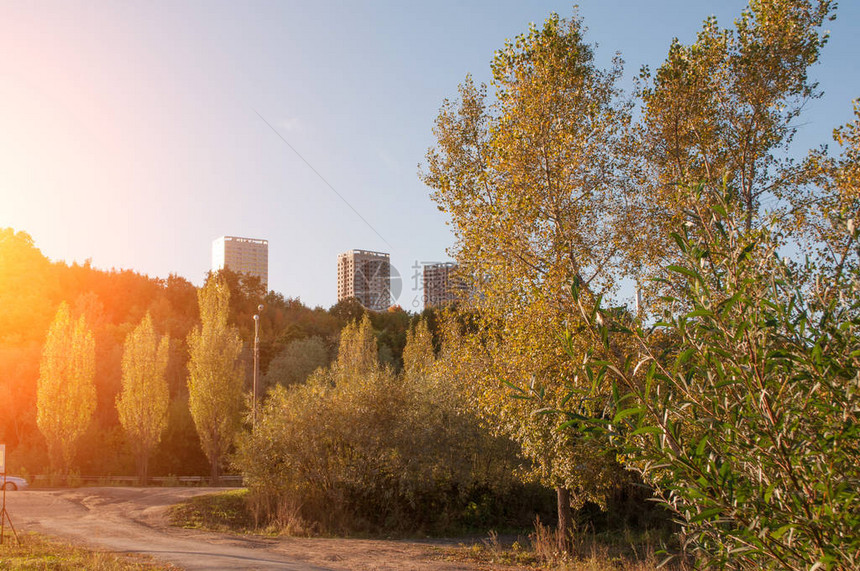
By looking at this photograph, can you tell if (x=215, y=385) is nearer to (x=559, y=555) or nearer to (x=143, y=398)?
(x=143, y=398)

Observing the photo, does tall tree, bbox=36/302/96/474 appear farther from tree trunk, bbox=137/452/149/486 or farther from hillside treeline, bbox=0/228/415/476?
tree trunk, bbox=137/452/149/486

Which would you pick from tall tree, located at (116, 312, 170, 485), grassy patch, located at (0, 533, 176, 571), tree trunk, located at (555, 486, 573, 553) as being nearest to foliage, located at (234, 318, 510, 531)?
tree trunk, located at (555, 486, 573, 553)

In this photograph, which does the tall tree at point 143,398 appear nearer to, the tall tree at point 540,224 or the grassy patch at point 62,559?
the grassy patch at point 62,559

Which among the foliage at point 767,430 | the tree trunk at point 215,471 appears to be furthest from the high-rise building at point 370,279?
the foliage at point 767,430

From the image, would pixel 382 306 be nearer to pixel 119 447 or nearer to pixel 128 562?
pixel 119 447

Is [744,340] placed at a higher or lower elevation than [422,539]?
higher

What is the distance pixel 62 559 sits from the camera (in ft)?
36.4

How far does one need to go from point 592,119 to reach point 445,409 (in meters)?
10.7

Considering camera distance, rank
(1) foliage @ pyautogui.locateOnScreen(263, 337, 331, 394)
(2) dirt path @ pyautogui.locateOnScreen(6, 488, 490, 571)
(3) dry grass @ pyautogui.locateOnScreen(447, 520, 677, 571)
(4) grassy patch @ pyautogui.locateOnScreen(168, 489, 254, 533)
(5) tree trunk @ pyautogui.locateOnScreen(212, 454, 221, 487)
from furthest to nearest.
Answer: (1) foliage @ pyautogui.locateOnScreen(263, 337, 331, 394) < (5) tree trunk @ pyautogui.locateOnScreen(212, 454, 221, 487) < (4) grassy patch @ pyautogui.locateOnScreen(168, 489, 254, 533) < (2) dirt path @ pyautogui.locateOnScreen(6, 488, 490, 571) < (3) dry grass @ pyautogui.locateOnScreen(447, 520, 677, 571)

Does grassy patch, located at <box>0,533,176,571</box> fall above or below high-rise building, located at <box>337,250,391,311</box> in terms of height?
below

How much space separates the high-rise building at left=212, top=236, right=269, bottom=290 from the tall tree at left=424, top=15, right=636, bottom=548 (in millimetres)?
71808

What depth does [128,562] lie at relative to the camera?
11.3 m

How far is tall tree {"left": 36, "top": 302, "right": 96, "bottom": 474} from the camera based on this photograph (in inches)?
1201

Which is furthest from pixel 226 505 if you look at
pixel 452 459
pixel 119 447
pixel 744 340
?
pixel 744 340
